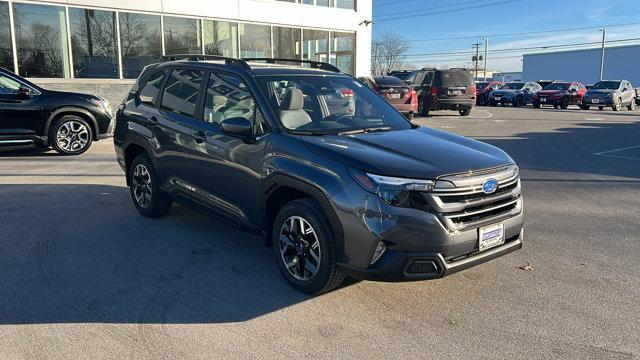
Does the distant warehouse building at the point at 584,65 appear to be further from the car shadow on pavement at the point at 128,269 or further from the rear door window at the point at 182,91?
the car shadow on pavement at the point at 128,269

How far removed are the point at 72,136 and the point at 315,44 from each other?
12178 mm

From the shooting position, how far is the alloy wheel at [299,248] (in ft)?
12.7

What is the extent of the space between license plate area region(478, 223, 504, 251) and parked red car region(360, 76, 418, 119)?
13670mm

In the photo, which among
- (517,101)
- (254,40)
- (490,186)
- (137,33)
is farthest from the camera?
(517,101)

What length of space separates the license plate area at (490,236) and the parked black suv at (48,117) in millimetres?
9312

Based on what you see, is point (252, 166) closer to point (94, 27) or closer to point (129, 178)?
point (129, 178)

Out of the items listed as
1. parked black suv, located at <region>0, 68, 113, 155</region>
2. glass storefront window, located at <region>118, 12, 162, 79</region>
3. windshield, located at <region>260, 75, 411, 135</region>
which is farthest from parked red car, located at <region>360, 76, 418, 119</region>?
windshield, located at <region>260, 75, 411, 135</region>

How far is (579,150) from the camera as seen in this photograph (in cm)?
1204

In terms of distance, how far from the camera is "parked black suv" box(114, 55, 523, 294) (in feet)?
11.4

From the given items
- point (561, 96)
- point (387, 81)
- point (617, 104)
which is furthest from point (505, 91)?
point (387, 81)

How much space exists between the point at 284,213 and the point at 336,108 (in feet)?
3.99

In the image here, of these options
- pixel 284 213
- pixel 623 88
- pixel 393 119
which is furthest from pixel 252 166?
pixel 623 88

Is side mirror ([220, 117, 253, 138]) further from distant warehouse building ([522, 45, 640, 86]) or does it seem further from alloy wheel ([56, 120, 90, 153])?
distant warehouse building ([522, 45, 640, 86])

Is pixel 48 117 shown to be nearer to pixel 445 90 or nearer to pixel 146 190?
pixel 146 190
